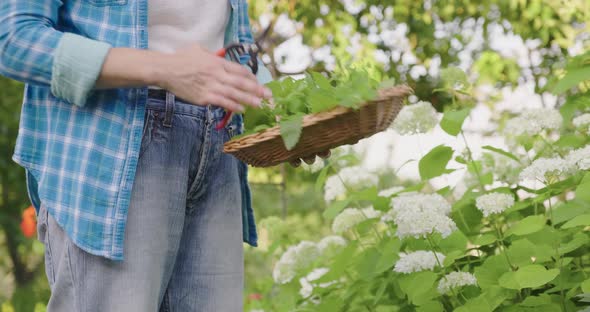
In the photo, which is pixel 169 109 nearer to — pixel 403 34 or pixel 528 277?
pixel 528 277

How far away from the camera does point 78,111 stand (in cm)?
125

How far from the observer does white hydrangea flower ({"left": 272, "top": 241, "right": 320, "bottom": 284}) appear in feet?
8.26

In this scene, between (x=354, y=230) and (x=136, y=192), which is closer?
(x=136, y=192)

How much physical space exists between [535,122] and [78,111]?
1402mm

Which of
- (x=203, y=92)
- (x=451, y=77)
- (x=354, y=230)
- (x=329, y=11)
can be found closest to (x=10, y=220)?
(x=329, y=11)

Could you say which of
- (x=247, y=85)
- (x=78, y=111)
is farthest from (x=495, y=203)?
(x=78, y=111)

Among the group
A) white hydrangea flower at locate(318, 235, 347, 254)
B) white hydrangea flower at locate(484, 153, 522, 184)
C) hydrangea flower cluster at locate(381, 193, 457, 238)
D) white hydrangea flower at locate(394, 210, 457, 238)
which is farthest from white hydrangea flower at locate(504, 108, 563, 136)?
white hydrangea flower at locate(318, 235, 347, 254)

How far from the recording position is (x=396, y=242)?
2.09 metres

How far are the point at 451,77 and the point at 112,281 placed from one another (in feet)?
3.73

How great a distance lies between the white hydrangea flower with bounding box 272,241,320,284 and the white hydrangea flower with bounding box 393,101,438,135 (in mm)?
624

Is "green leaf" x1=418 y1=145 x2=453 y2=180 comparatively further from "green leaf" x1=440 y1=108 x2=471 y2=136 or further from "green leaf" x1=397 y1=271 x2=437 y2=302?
"green leaf" x1=397 y1=271 x2=437 y2=302

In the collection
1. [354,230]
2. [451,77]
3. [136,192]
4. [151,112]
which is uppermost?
[451,77]

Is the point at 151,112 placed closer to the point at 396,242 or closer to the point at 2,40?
the point at 2,40

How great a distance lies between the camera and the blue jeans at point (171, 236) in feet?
4.12
